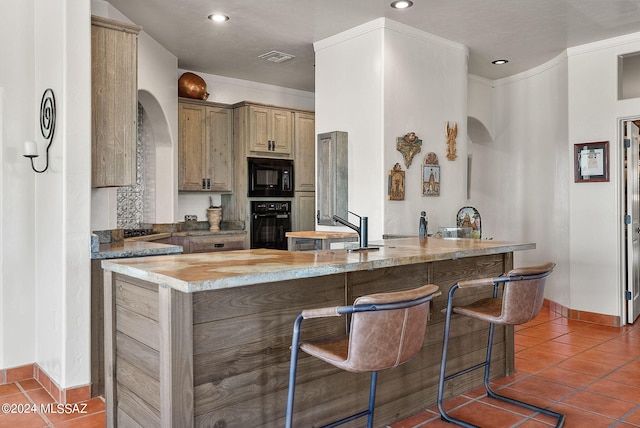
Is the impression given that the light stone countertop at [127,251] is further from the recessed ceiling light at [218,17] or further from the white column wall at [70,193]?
the recessed ceiling light at [218,17]

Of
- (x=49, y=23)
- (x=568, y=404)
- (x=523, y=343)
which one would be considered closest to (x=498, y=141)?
(x=523, y=343)

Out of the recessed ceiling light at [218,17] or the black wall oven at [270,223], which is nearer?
the recessed ceiling light at [218,17]

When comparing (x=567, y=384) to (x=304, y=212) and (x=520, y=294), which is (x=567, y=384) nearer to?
(x=520, y=294)

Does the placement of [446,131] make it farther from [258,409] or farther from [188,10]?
[258,409]

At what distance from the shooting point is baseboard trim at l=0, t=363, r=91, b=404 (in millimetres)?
3156

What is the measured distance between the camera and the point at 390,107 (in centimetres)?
475

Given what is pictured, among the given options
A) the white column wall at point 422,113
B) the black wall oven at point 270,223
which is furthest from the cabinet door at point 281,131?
the white column wall at point 422,113

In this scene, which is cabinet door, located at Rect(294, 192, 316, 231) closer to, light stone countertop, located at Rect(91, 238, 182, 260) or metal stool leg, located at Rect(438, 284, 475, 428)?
light stone countertop, located at Rect(91, 238, 182, 260)

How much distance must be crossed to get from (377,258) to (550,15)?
327 centimetres

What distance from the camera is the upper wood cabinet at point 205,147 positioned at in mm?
5910

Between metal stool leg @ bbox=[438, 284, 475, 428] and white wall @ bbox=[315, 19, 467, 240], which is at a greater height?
white wall @ bbox=[315, 19, 467, 240]

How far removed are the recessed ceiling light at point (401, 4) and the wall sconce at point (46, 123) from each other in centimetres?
271

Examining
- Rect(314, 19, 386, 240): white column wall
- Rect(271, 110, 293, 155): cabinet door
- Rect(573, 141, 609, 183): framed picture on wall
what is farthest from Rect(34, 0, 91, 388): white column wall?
Rect(573, 141, 609, 183): framed picture on wall

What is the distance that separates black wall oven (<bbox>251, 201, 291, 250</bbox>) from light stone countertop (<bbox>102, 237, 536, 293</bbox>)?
3.33 m
